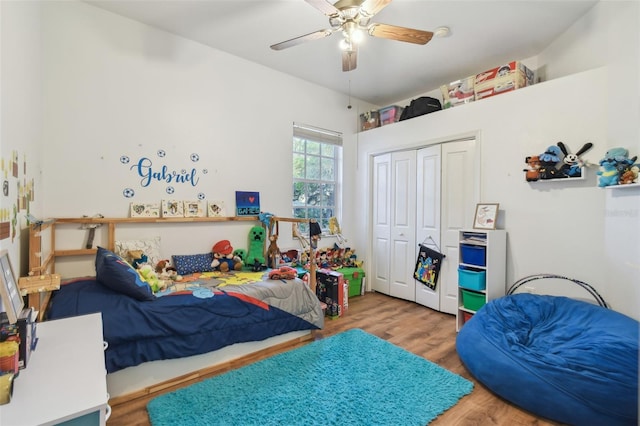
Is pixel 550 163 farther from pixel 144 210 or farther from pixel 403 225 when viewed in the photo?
pixel 144 210

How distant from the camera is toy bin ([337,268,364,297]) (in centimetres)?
382

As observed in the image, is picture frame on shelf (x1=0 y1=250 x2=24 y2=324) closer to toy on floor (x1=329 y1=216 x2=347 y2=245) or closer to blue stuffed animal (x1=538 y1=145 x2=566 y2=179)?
toy on floor (x1=329 y1=216 x2=347 y2=245)

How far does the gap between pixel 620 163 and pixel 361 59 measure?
2437mm

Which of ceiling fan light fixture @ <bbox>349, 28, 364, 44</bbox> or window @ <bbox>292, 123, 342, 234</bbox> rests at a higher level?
ceiling fan light fixture @ <bbox>349, 28, 364, 44</bbox>

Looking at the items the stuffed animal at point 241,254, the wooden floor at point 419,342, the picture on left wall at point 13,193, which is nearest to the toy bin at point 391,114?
the wooden floor at point 419,342

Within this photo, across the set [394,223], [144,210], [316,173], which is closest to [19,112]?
[144,210]

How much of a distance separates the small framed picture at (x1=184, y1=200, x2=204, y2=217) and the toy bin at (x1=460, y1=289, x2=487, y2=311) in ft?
9.20

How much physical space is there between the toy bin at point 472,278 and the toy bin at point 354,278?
1339mm

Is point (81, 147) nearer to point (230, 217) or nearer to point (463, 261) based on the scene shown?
point (230, 217)

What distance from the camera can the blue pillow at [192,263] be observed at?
2.79m

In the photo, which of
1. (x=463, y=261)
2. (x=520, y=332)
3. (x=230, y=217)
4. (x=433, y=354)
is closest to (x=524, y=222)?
(x=463, y=261)

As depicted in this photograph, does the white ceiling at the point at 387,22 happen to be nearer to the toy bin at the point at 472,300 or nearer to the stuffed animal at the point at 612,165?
the stuffed animal at the point at 612,165

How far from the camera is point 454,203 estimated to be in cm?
332

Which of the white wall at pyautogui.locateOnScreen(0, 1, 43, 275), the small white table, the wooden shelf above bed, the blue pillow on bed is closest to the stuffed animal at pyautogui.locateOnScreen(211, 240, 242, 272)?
the wooden shelf above bed
